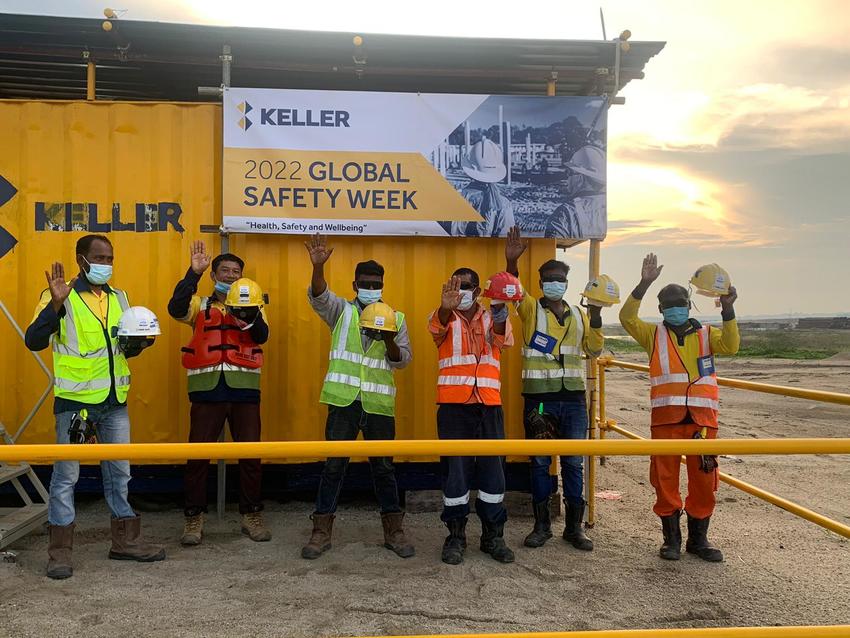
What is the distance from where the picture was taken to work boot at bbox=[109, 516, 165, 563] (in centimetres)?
447

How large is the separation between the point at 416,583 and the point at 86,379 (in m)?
2.58

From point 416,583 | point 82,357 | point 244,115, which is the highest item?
point 244,115

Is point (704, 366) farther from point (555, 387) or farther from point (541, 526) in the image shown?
point (541, 526)

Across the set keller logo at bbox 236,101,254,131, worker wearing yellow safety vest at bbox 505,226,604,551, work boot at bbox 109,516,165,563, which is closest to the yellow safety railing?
worker wearing yellow safety vest at bbox 505,226,604,551

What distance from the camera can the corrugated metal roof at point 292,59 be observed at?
525cm

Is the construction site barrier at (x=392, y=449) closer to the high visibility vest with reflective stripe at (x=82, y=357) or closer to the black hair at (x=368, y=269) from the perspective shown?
the high visibility vest with reflective stripe at (x=82, y=357)

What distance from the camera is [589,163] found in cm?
564

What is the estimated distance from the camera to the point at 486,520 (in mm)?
4637

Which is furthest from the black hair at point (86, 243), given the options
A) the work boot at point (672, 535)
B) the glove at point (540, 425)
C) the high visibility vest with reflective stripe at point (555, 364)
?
the work boot at point (672, 535)

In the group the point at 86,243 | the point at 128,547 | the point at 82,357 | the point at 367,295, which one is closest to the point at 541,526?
the point at 367,295

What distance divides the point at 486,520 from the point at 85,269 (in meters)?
3.33

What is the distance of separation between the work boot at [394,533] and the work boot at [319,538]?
1.36ft

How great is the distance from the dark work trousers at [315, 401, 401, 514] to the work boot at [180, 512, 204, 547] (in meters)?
0.97

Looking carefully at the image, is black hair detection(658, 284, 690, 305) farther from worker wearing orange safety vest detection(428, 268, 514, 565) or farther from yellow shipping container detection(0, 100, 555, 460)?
yellow shipping container detection(0, 100, 555, 460)
